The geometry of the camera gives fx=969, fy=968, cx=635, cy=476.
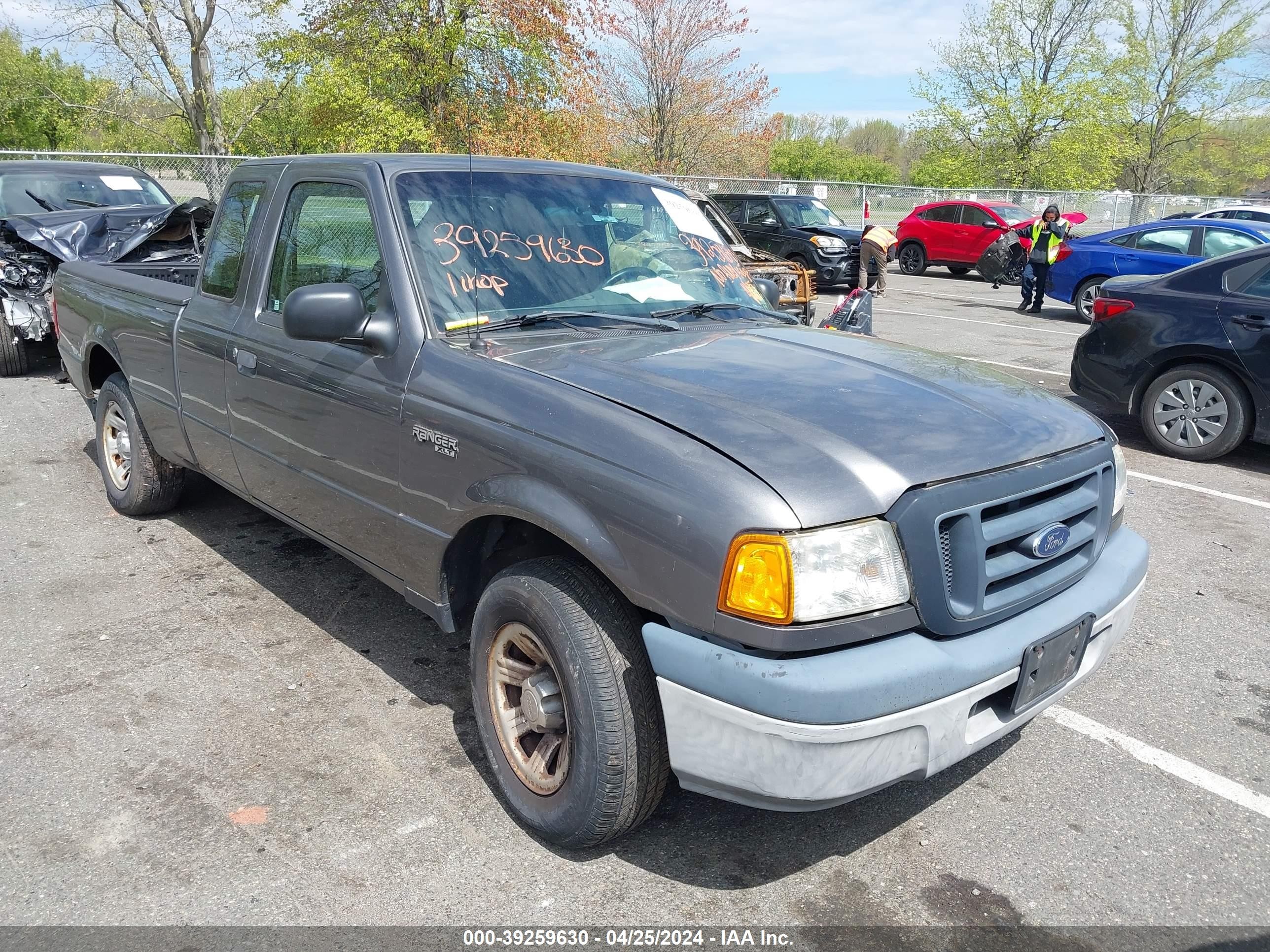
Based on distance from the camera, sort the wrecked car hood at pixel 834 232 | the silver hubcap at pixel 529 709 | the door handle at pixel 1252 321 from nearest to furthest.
Result: the silver hubcap at pixel 529 709 → the door handle at pixel 1252 321 → the wrecked car hood at pixel 834 232

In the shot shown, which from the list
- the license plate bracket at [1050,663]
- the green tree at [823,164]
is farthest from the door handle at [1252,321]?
the green tree at [823,164]

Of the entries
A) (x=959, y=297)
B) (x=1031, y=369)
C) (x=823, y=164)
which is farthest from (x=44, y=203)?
(x=823, y=164)

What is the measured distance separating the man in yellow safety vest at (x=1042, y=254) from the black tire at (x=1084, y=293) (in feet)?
1.82

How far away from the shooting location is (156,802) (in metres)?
2.91

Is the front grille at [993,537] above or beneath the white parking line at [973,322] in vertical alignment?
above

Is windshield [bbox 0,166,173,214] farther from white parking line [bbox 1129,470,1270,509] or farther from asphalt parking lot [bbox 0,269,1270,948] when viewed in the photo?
white parking line [bbox 1129,470,1270,509]

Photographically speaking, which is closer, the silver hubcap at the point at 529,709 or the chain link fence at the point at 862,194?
the silver hubcap at the point at 529,709

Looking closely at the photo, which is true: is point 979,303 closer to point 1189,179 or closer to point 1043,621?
point 1043,621

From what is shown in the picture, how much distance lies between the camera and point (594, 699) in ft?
7.86

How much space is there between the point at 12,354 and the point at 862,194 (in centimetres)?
2297

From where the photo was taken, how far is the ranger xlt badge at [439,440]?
9.20ft

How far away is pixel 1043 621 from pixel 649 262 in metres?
1.94

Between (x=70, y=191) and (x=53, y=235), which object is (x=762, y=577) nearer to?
(x=53, y=235)

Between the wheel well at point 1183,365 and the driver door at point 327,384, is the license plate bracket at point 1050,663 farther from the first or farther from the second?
the wheel well at point 1183,365
